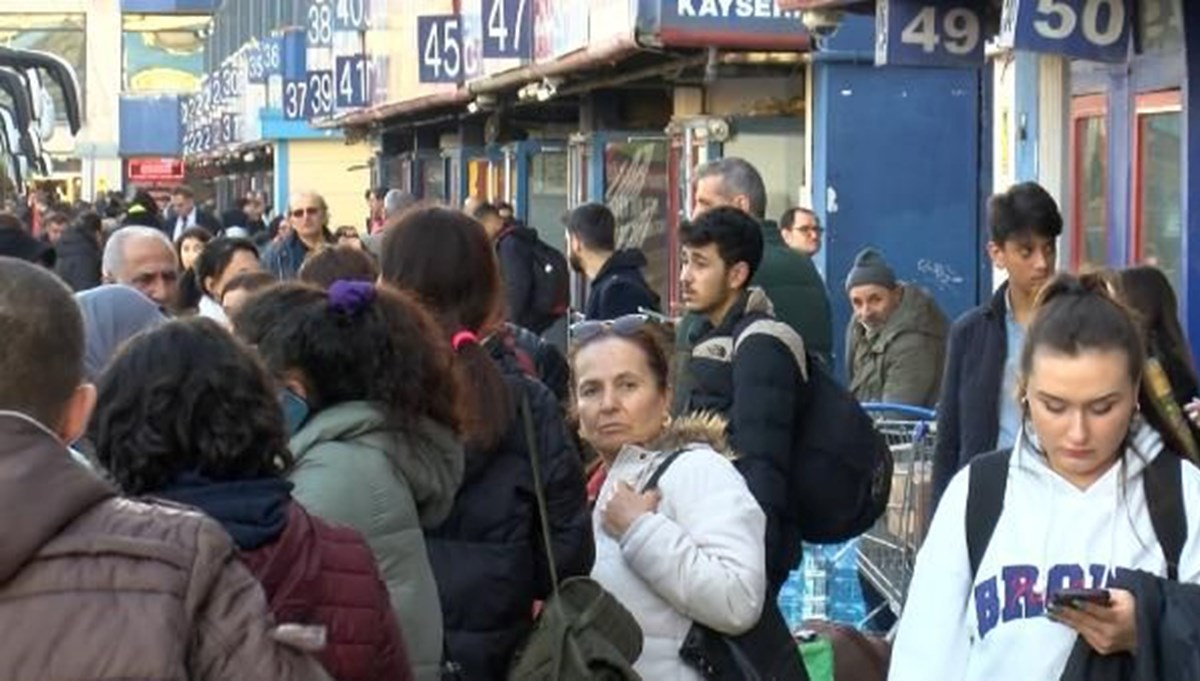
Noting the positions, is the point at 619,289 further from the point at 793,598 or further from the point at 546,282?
the point at 793,598

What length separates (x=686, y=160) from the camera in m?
20.2

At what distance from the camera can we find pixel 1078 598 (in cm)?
454

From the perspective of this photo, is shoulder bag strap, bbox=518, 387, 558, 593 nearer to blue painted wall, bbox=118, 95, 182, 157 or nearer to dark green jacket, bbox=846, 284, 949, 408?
dark green jacket, bbox=846, 284, 949, 408

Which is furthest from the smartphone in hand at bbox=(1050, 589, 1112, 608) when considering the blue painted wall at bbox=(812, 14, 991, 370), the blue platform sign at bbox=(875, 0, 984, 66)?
the blue painted wall at bbox=(812, 14, 991, 370)

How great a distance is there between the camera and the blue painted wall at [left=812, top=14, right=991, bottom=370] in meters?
17.8

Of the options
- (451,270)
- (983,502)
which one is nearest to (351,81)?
(451,270)

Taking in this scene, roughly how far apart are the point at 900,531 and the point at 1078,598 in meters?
4.39

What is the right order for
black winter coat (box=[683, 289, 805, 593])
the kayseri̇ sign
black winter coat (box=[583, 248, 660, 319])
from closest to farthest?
black winter coat (box=[683, 289, 805, 593]) < black winter coat (box=[583, 248, 660, 319]) < the kayseri̇ sign

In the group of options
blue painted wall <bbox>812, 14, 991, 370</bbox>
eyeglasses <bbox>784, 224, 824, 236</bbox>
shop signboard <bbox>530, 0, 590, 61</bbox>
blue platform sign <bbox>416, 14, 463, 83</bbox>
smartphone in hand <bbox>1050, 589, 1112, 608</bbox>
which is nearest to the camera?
smartphone in hand <bbox>1050, 589, 1112, 608</bbox>

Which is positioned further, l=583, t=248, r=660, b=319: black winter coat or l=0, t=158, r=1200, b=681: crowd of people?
l=583, t=248, r=660, b=319: black winter coat

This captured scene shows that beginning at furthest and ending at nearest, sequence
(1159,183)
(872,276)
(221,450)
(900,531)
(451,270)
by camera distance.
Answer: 1. (872,276)
2. (1159,183)
3. (900,531)
4. (451,270)
5. (221,450)

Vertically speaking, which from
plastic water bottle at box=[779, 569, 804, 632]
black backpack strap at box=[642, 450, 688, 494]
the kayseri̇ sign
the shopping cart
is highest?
the kayseri̇ sign

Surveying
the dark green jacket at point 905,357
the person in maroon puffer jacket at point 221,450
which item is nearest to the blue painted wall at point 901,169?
the dark green jacket at point 905,357

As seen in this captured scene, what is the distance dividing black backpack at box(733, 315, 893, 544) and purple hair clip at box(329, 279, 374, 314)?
224 centimetres
